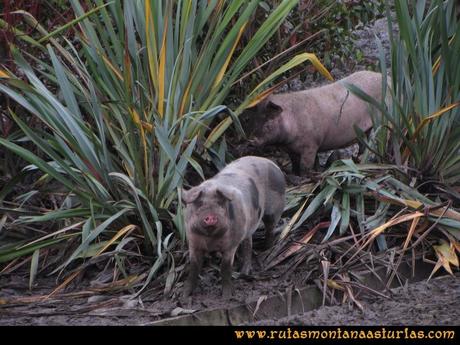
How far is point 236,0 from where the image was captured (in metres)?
7.86

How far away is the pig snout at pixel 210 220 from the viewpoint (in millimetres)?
6203

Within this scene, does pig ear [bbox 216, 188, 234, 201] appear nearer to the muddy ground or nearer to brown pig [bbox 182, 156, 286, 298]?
brown pig [bbox 182, 156, 286, 298]

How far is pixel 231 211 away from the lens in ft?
21.1

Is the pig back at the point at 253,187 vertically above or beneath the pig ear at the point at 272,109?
above

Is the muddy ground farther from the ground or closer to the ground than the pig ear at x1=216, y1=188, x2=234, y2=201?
closer to the ground

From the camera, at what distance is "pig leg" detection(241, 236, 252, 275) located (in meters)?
6.95

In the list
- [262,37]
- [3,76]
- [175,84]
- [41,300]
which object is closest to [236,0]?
[262,37]

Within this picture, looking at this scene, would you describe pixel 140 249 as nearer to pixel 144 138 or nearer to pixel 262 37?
pixel 144 138

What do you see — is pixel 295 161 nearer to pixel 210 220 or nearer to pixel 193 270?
pixel 193 270

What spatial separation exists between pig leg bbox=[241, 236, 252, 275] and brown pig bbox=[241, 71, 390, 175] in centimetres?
199

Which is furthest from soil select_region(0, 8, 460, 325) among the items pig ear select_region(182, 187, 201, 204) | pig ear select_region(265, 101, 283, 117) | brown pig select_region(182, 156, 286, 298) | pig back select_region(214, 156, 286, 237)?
pig ear select_region(265, 101, 283, 117)

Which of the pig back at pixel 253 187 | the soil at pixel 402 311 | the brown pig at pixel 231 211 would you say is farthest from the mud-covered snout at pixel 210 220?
the soil at pixel 402 311

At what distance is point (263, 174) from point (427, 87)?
1548 mm

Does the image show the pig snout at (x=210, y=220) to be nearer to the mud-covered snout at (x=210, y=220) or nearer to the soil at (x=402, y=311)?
the mud-covered snout at (x=210, y=220)
